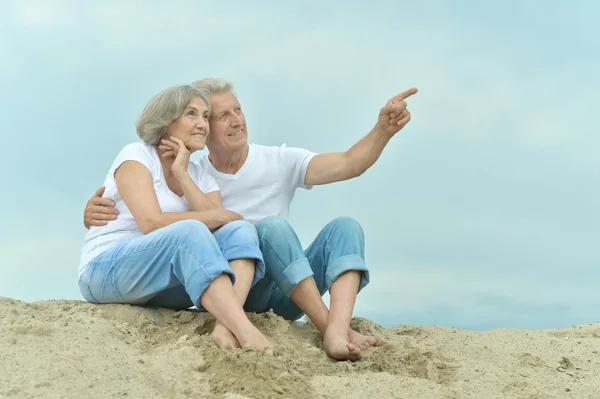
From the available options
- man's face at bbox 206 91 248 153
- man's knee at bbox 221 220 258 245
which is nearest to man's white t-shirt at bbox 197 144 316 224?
man's face at bbox 206 91 248 153

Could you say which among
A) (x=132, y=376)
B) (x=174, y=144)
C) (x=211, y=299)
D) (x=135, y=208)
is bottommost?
(x=132, y=376)

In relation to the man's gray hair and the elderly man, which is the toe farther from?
the man's gray hair

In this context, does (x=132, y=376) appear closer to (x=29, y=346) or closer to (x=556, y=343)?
(x=29, y=346)

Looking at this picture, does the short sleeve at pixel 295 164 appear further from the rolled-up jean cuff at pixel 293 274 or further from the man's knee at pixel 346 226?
the rolled-up jean cuff at pixel 293 274

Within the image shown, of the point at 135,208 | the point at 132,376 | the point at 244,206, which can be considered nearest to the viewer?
the point at 132,376

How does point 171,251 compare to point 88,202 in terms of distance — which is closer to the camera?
point 171,251

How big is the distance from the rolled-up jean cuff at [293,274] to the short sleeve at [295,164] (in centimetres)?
83

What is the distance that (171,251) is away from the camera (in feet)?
12.4

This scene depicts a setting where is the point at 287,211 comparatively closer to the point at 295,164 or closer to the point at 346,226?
the point at 295,164

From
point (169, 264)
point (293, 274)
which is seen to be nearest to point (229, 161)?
point (293, 274)

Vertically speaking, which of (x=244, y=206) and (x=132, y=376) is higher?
(x=244, y=206)

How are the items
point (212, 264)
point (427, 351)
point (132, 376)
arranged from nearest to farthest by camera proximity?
1. point (132, 376)
2. point (212, 264)
3. point (427, 351)

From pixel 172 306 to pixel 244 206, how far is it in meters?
0.75

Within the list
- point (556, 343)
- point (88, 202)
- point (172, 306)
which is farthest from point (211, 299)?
point (556, 343)
